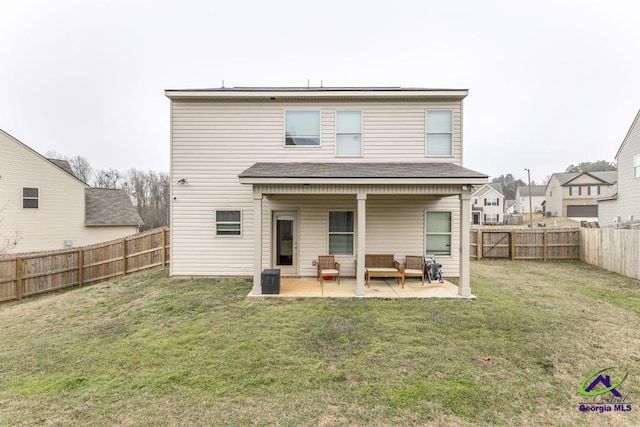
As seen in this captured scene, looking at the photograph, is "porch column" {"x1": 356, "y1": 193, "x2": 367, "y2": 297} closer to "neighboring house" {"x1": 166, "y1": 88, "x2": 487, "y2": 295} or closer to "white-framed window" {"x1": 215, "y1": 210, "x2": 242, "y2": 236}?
"neighboring house" {"x1": 166, "y1": 88, "x2": 487, "y2": 295}

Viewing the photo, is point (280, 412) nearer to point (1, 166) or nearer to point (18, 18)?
point (1, 166)

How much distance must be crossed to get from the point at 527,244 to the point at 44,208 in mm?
25212

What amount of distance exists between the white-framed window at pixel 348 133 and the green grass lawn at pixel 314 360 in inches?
191

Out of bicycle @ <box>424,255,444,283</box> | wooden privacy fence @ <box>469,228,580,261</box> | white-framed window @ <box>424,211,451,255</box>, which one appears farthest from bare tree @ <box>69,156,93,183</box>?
wooden privacy fence @ <box>469,228,580,261</box>

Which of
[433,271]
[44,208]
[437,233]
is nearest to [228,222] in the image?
[433,271]

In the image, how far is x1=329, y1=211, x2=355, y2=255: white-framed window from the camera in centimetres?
895

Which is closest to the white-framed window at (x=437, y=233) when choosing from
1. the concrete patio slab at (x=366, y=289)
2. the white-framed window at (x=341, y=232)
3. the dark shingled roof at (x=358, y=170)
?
the concrete patio slab at (x=366, y=289)

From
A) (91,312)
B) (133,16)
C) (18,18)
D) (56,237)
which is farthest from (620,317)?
(18,18)

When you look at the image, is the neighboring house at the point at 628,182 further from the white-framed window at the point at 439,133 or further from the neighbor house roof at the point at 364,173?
the neighbor house roof at the point at 364,173

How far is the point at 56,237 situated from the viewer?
15117mm

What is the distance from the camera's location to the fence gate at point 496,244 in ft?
45.5

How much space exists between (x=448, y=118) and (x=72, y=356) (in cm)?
1085

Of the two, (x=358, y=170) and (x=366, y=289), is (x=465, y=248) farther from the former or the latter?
(x=358, y=170)

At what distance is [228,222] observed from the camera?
9.04 metres
